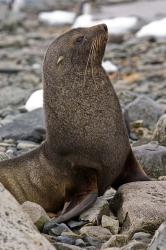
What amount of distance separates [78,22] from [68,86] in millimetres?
16285

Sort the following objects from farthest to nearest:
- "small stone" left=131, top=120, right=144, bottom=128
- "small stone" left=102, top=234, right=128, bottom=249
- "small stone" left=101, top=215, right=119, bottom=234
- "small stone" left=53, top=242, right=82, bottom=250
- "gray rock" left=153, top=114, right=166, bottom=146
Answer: "small stone" left=131, top=120, right=144, bottom=128
"gray rock" left=153, top=114, right=166, bottom=146
"small stone" left=101, top=215, right=119, bottom=234
"small stone" left=102, top=234, right=128, bottom=249
"small stone" left=53, top=242, right=82, bottom=250

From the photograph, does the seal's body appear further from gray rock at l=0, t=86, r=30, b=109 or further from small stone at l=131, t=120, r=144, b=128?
gray rock at l=0, t=86, r=30, b=109

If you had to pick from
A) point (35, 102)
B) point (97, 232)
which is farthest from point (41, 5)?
point (97, 232)

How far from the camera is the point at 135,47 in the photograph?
18.3m

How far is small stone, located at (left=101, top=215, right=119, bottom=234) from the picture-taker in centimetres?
599

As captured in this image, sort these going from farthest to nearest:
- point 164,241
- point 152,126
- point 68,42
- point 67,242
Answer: point 152,126, point 68,42, point 67,242, point 164,241

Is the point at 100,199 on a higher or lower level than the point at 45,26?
higher

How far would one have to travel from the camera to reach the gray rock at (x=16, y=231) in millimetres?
4664

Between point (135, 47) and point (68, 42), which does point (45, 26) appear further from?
point (68, 42)

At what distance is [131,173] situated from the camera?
6875 millimetres

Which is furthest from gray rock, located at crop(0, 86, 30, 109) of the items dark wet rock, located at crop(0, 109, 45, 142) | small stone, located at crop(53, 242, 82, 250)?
small stone, located at crop(53, 242, 82, 250)

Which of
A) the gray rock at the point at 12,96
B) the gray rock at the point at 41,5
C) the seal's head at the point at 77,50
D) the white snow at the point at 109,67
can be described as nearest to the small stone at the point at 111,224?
the seal's head at the point at 77,50

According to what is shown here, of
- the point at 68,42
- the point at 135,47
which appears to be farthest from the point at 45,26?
the point at 68,42

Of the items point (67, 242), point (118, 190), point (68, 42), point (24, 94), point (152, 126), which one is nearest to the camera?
point (67, 242)
